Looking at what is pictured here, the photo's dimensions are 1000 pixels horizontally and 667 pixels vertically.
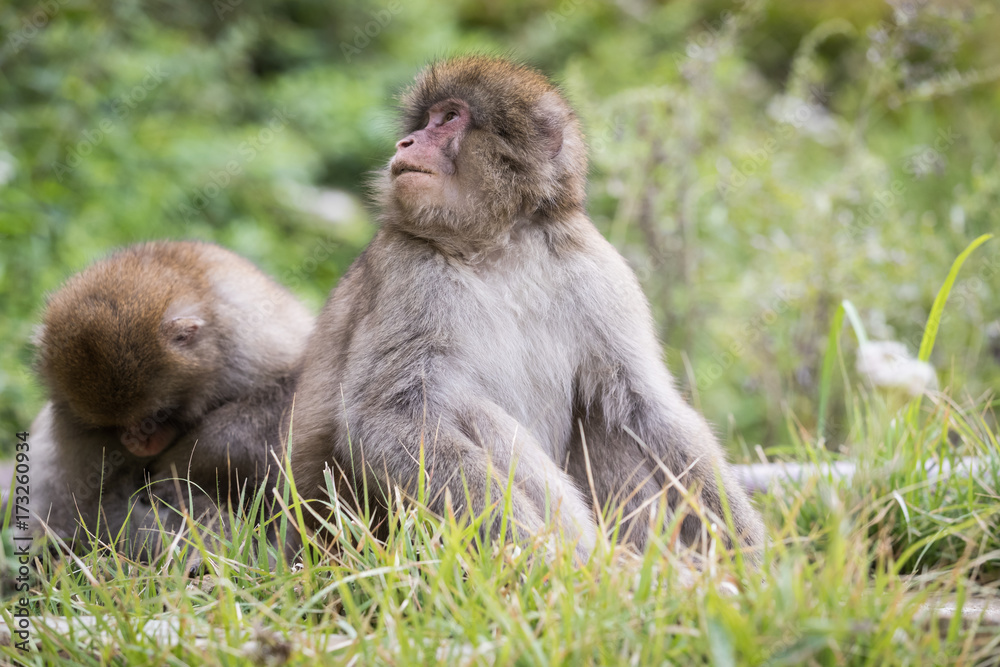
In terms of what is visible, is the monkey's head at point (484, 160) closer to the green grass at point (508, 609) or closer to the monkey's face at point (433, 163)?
the monkey's face at point (433, 163)

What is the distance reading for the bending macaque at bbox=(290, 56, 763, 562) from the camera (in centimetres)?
283

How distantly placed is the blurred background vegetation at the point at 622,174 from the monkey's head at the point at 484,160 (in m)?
0.58

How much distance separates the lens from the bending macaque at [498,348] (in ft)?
9.30

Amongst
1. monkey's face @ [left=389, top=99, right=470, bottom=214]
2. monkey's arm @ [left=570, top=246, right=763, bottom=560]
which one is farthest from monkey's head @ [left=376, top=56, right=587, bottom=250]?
monkey's arm @ [left=570, top=246, right=763, bottom=560]

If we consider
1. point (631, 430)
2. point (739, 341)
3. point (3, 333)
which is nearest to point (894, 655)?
point (631, 430)

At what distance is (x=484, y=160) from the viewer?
303 cm

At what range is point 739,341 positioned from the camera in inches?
230

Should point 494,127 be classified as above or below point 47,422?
above

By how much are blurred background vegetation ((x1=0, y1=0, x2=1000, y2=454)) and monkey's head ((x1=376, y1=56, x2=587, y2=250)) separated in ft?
1.90

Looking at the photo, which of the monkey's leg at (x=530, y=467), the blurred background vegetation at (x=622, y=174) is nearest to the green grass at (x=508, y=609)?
the monkey's leg at (x=530, y=467)

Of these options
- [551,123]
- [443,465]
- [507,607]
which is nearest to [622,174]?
[551,123]

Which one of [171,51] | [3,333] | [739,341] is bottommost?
[739,341]

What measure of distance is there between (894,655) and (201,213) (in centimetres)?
634

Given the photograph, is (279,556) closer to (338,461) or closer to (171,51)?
(338,461)
